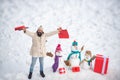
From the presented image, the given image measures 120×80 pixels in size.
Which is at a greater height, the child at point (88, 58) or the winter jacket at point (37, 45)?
the winter jacket at point (37, 45)

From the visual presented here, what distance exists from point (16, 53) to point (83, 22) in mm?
665

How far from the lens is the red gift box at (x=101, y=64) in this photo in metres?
1.81

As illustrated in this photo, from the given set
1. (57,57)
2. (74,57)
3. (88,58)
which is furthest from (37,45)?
(88,58)

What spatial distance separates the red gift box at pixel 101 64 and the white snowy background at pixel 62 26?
0.15 ft

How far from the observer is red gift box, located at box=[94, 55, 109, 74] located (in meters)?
1.81

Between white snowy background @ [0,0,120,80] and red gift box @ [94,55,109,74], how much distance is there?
0.05 m

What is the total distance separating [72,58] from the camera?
179 centimetres

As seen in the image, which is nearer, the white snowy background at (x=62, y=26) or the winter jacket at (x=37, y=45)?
the winter jacket at (x=37, y=45)

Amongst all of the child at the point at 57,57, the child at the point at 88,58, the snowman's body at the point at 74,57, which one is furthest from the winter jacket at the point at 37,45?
the child at the point at 88,58

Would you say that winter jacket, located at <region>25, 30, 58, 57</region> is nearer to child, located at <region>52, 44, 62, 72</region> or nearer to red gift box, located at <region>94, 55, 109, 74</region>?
child, located at <region>52, 44, 62, 72</region>

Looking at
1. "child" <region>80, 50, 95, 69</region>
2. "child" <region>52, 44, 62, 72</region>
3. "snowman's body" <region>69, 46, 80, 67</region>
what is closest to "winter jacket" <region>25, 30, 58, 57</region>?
"child" <region>52, 44, 62, 72</region>

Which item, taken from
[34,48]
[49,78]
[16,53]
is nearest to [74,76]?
[49,78]

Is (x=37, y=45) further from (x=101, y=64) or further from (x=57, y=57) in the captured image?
(x=101, y=64)

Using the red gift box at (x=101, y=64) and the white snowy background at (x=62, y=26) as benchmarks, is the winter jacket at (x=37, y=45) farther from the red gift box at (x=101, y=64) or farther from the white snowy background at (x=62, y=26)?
the red gift box at (x=101, y=64)
